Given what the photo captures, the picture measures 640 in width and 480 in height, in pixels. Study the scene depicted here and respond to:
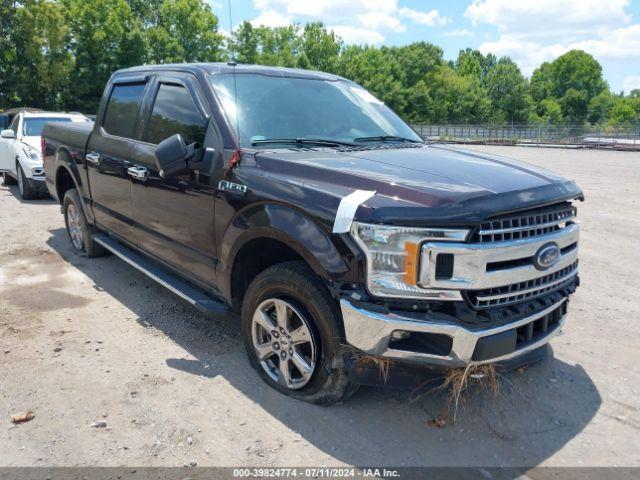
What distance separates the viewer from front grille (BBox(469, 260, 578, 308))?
2.85 metres

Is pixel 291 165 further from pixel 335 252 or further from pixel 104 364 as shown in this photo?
pixel 104 364

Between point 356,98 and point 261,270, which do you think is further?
point 356,98

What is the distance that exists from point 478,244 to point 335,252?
728 mm

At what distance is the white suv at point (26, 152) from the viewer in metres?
10.3

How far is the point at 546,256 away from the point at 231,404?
6.77 ft

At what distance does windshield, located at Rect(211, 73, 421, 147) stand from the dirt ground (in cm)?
169

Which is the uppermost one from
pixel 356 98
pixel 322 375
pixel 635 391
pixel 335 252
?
pixel 356 98

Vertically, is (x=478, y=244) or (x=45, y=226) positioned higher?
(x=478, y=244)

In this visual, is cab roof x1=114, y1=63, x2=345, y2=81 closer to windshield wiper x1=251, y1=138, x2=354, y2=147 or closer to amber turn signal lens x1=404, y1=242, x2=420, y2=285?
windshield wiper x1=251, y1=138, x2=354, y2=147

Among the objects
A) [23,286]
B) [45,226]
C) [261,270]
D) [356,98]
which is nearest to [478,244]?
[261,270]

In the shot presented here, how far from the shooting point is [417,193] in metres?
2.82

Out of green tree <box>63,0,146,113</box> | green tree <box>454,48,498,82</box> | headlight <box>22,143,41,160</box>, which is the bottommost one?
headlight <box>22,143,41,160</box>

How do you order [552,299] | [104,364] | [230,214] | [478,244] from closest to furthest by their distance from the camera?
[478,244] < [552,299] < [230,214] < [104,364]

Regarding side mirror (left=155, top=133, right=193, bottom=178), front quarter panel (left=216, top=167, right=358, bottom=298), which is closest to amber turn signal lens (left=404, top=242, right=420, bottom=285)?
front quarter panel (left=216, top=167, right=358, bottom=298)
